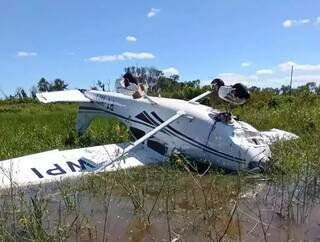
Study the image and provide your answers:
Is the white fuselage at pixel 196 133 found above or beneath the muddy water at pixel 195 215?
above

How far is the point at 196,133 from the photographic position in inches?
409

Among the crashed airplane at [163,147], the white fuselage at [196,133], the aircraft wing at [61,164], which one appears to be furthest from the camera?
the white fuselage at [196,133]

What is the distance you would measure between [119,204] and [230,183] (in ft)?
6.89

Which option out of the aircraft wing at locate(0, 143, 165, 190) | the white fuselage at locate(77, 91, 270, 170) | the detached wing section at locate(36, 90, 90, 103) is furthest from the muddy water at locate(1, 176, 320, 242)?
the detached wing section at locate(36, 90, 90, 103)

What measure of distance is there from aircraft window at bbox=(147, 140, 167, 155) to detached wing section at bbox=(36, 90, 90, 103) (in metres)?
3.75

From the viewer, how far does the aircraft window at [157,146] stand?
1107 centimetres

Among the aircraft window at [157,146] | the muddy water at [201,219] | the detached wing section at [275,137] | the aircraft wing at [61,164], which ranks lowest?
Result: the muddy water at [201,219]

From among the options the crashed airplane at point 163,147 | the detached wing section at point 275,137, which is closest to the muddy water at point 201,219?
the crashed airplane at point 163,147

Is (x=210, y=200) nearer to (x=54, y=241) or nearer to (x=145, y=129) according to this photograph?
(x=54, y=241)

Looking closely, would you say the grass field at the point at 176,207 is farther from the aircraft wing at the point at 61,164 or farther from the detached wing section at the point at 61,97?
the detached wing section at the point at 61,97

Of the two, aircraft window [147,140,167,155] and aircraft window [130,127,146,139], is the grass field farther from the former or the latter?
aircraft window [130,127,146,139]

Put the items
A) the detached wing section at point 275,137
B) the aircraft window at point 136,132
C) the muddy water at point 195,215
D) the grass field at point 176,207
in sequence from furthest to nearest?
the aircraft window at point 136,132 → the detached wing section at point 275,137 → the muddy water at point 195,215 → the grass field at point 176,207

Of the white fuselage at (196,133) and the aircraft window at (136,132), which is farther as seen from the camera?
the aircraft window at (136,132)

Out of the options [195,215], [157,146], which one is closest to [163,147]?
[157,146]
